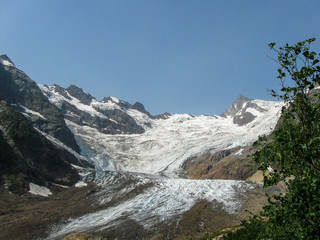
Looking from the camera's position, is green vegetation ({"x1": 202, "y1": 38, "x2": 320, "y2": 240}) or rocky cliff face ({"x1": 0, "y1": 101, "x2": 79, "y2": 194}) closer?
green vegetation ({"x1": 202, "y1": 38, "x2": 320, "y2": 240})

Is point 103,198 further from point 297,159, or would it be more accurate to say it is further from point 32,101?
point 32,101

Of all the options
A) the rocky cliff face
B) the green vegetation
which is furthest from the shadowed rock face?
the green vegetation

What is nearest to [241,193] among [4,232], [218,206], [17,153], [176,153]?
[218,206]

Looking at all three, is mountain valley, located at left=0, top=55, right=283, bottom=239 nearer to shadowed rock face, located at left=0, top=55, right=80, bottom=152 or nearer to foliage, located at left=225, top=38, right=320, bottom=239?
foliage, located at left=225, top=38, right=320, bottom=239

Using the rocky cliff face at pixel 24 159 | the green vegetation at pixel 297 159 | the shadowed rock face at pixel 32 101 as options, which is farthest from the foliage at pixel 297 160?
the shadowed rock face at pixel 32 101

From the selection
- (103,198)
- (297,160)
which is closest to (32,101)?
(103,198)

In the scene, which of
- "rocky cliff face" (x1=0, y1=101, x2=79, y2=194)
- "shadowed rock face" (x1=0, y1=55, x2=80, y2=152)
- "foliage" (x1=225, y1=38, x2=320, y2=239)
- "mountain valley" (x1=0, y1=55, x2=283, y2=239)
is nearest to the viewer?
"foliage" (x1=225, y1=38, x2=320, y2=239)

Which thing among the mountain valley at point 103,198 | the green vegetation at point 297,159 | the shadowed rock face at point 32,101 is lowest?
the mountain valley at point 103,198

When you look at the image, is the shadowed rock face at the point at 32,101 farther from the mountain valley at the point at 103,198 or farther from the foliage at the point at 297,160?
the foliage at the point at 297,160

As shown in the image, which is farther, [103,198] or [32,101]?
[32,101]
